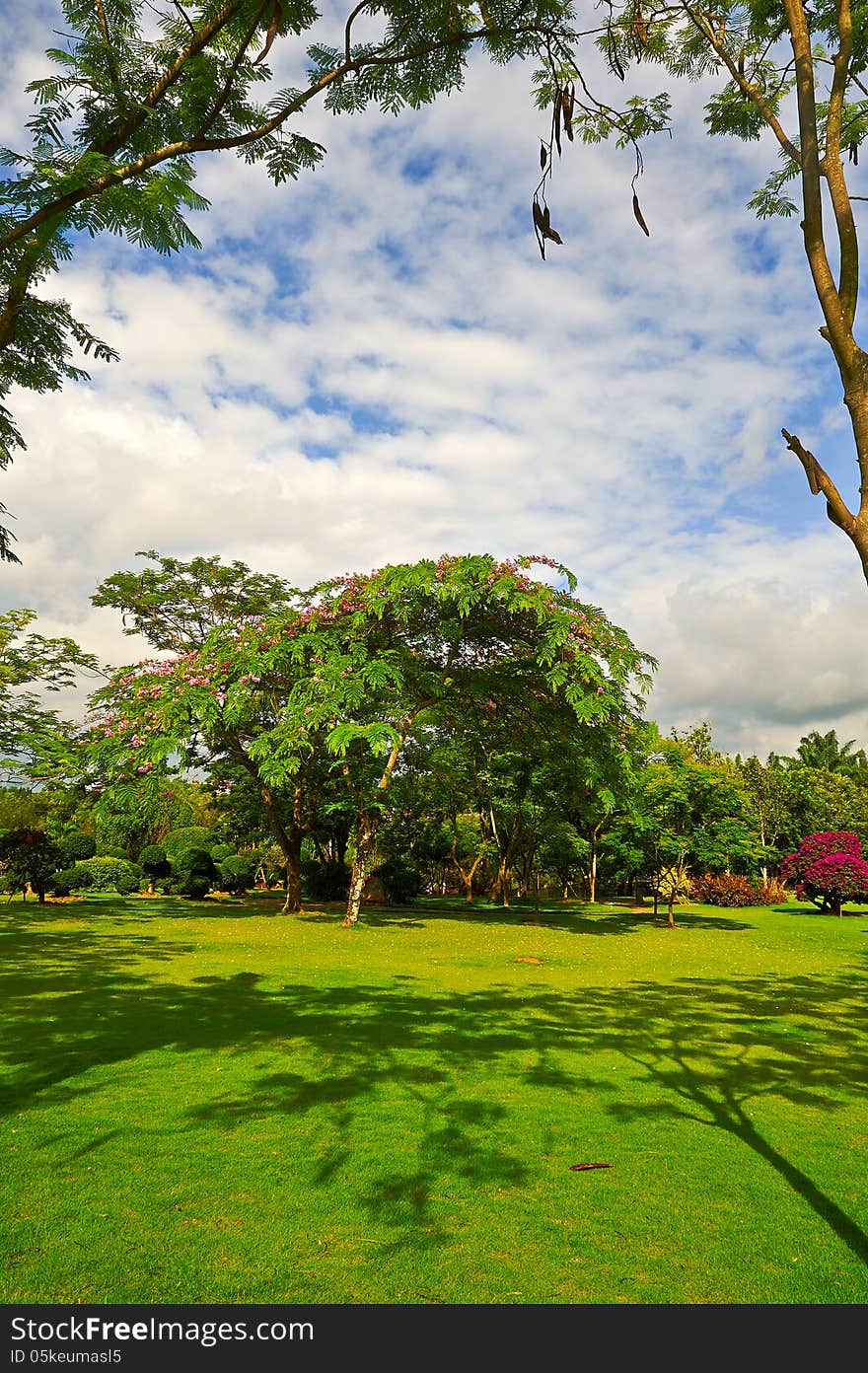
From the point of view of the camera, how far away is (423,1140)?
Answer: 5.01 meters

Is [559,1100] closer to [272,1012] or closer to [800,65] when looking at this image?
[272,1012]

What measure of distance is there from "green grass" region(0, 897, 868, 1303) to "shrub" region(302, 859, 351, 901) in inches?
721

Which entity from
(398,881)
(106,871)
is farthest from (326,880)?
(106,871)

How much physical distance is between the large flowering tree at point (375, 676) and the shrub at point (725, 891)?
1635cm

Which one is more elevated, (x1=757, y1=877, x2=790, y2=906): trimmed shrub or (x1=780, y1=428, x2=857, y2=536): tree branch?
(x1=780, y1=428, x2=857, y2=536): tree branch

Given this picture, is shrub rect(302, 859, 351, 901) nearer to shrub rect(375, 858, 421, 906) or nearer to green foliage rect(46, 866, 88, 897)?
shrub rect(375, 858, 421, 906)

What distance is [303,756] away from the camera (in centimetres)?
2048

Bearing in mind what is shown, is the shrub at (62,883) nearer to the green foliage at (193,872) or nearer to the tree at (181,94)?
the green foliage at (193,872)

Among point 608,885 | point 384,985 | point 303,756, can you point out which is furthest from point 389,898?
point 384,985

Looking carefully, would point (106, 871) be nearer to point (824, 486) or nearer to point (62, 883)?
point (62, 883)

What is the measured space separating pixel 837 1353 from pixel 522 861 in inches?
1296

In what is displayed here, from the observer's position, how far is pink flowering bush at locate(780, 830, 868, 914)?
2577 cm

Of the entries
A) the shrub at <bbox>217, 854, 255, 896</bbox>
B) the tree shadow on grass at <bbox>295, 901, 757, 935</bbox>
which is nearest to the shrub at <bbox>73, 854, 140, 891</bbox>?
the shrub at <bbox>217, 854, 255, 896</bbox>

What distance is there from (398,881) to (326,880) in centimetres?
282
